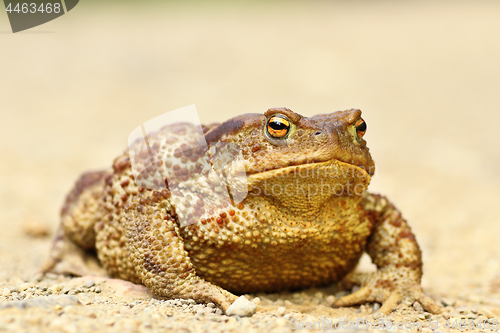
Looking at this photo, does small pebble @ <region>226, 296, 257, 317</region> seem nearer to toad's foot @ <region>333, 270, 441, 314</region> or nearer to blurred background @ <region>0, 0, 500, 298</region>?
toad's foot @ <region>333, 270, 441, 314</region>

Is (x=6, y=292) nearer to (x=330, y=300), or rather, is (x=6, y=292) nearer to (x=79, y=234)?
(x=79, y=234)

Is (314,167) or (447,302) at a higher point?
(314,167)

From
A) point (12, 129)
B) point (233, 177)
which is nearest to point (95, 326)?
point (233, 177)

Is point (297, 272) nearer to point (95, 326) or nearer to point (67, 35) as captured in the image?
point (95, 326)

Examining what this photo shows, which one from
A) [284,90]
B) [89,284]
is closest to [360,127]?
[89,284]

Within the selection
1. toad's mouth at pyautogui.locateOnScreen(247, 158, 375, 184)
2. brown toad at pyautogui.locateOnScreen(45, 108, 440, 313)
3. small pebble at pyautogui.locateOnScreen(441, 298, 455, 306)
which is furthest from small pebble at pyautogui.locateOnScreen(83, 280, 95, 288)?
small pebble at pyautogui.locateOnScreen(441, 298, 455, 306)

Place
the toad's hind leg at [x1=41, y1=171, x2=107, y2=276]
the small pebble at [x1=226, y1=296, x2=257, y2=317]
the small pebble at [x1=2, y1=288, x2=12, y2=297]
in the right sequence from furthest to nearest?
the toad's hind leg at [x1=41, y1=171, x2=107, y2=276] → the small pebble at [x1=2, y1=288, x2=12, y2=297] → the small pebble at [x1=226, y1=296, x2=257, y2=317]
